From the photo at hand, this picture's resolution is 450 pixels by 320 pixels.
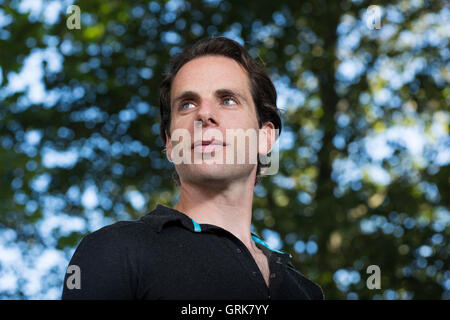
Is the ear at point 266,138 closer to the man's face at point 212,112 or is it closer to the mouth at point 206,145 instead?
the man's face at point 212,112

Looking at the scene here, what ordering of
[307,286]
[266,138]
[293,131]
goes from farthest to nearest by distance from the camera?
[293,131], [266,138], [307,286]

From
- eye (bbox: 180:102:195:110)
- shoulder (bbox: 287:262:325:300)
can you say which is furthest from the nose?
shoulder (bbox: 287:262:325:300)

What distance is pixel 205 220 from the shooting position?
7.91ft

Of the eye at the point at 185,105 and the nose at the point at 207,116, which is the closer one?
the nose at the point at 207,116

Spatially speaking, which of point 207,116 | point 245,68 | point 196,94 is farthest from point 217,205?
point 245,68

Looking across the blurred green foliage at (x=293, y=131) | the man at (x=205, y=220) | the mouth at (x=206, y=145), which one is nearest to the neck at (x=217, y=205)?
the man at (x=205, y=220)

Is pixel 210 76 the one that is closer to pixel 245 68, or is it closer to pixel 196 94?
pixel 196 94

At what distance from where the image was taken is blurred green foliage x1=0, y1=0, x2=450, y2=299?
6.10 meters

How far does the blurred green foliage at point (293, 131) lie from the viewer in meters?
6.10

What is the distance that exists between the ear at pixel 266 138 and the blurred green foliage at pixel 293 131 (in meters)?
3.07

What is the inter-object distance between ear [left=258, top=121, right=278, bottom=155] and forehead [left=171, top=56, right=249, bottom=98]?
0.91 ft

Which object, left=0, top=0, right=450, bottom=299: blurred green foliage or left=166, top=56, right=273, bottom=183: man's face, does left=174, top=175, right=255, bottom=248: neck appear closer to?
left=166, top=56, right=273, bottom=183: man's face

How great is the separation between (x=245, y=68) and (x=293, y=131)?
4755 mm

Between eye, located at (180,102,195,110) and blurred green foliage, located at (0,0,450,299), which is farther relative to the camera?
blurred green foliage, located at (0,0,450,299)
